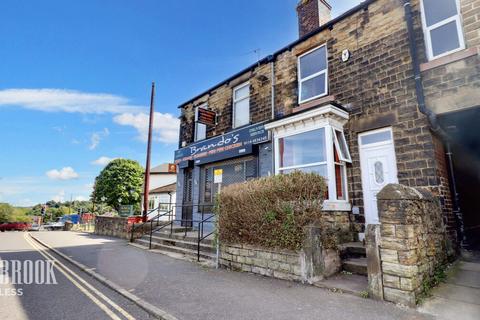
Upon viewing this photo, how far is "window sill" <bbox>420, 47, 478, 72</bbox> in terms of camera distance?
5.42m

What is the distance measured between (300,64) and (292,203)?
602 cm

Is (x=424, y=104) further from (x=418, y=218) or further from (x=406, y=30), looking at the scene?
(x=418, y=218)

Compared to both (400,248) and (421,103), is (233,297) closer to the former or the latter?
(400,248)

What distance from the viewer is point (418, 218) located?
13.7 ft

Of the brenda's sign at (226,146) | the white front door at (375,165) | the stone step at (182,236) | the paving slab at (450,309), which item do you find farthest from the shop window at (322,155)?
the stone step at (182,236)

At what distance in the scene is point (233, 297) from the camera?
4309 millimetres

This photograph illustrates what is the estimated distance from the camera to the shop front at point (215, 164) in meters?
9.66

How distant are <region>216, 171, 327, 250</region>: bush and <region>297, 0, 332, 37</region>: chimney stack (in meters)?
7.33

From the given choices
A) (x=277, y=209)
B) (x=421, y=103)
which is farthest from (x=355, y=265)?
(x=421, y=103)

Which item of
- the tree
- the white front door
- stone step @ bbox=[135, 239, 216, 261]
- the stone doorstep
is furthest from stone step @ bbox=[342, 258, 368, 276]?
the tree

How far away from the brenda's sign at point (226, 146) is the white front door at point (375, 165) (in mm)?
3444

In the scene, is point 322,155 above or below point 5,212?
above

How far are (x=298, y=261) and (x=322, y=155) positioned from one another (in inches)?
124

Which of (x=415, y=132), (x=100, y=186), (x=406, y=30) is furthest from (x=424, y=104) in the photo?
(x=100, y=186)
